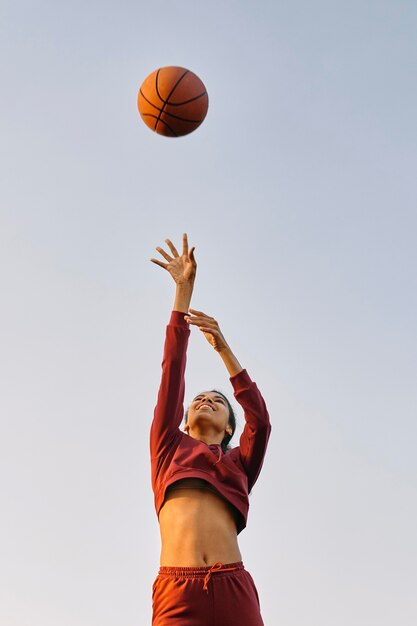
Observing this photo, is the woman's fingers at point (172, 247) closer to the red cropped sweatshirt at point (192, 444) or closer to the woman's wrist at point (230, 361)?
the red cropped sweatshirt at point (192, 444)

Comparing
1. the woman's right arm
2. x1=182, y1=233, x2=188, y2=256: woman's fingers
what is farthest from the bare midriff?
x1=182, y1=233, x2=188, y2=256: woman's fingers

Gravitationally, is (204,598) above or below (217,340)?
below

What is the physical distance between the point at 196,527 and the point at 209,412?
4.15 feet

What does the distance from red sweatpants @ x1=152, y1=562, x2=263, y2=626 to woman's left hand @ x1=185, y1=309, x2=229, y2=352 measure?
172cm

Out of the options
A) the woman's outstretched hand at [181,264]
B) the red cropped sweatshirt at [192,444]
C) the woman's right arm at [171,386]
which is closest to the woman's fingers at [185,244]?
the woman's outstretched hand at [181,264]

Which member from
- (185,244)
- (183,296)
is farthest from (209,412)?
(185,244)

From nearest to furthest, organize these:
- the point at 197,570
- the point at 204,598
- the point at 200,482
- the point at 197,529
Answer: the point at 204,598
the point at 197,570
the point at 197,529
the point at 200,482

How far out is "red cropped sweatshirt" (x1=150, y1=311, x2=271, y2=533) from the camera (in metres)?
5.75

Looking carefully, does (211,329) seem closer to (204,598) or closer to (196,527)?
(196,527)

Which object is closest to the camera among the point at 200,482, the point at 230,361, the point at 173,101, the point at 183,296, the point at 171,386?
the point at 200,482

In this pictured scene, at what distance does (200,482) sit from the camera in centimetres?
569

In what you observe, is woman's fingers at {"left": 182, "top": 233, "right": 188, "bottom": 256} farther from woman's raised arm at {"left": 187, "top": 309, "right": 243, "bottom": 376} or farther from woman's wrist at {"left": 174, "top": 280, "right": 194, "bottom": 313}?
woman's raised arm at {"left": 187, "top": 309, "right": 243, "bottom": 376}

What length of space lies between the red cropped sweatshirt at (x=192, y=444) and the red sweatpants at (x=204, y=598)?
0.58m

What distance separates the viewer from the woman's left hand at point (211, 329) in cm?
615
